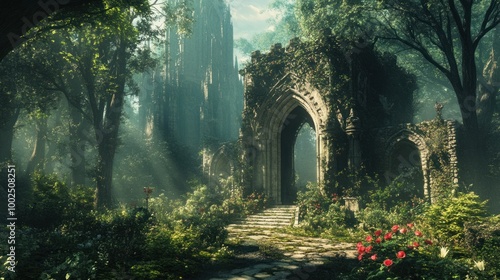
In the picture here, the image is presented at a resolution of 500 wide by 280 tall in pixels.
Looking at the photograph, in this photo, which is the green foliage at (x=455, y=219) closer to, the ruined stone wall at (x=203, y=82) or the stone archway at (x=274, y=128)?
the stone archway at (x=274, y=128)

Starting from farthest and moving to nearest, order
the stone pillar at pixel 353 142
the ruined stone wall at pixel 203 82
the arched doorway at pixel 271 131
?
the ruined stone wall at pixel 203 82, the arched doorway at pixel 271 131, the stone pillar at pixel 353 142

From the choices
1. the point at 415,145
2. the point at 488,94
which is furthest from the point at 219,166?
the point at 488,94

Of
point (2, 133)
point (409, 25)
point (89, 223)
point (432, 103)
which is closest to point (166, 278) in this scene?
point (89, 223)

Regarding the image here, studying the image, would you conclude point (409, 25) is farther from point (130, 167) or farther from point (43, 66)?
point (130, 167)

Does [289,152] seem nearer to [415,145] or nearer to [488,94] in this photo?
[415,145]

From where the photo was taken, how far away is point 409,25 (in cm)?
1448

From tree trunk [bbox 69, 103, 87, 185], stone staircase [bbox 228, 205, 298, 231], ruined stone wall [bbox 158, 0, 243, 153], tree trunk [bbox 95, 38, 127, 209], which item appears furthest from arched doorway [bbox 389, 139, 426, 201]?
ruined stone wall [bbox 158, 0, 243, 153]

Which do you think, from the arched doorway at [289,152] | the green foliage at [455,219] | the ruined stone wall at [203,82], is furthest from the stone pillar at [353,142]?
the ruined stone wall at [203,82]

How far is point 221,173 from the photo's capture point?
21406 mm

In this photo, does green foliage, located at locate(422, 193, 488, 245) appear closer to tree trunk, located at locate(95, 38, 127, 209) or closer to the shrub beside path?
the shrub beside path

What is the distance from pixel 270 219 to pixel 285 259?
719 cm

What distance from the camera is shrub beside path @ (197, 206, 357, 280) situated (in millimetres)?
5613

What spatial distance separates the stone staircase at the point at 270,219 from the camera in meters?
12.9

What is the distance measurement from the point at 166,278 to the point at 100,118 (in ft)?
43.2
